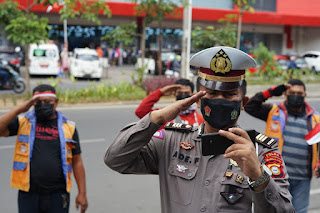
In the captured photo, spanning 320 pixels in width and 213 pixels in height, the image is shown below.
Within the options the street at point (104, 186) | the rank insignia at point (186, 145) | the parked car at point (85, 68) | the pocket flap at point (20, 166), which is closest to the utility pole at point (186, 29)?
the street at point (104, 186)

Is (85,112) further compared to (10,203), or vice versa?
(85,112)

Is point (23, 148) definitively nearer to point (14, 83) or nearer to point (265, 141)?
point (265, 141)

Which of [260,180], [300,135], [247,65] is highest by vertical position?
[247,65]

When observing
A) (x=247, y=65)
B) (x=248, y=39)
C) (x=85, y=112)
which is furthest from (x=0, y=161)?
(x=248, y=39)

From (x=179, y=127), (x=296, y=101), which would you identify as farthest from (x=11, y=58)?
(x=179, y=127)

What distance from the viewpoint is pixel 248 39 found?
37.0 meters

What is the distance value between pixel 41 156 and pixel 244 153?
253cm

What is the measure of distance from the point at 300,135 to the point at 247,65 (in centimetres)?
257

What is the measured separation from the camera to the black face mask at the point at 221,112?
6.39ft

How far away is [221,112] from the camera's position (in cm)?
195

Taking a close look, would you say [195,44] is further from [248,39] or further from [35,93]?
[248,39]

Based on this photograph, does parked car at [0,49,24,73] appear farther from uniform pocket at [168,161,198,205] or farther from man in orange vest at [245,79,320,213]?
uniform pocket at [168,161,198,205]

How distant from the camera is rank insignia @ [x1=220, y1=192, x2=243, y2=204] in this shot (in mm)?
1912

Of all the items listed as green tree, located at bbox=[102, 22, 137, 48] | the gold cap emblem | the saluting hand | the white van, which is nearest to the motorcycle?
green tree, located at bbox=[102, 22, 137, 48]
